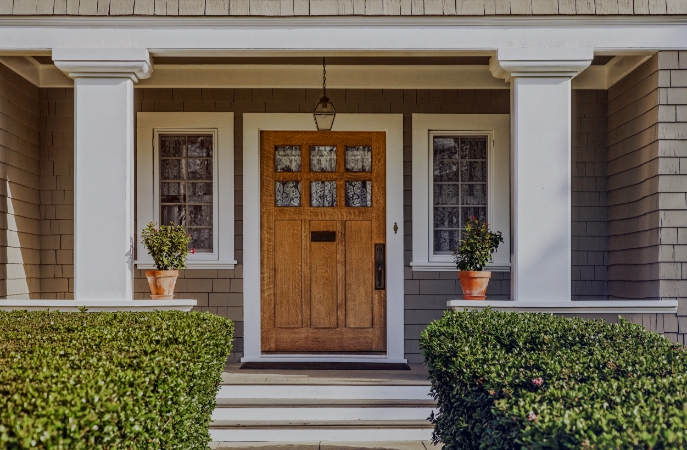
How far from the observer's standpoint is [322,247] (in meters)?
7.06

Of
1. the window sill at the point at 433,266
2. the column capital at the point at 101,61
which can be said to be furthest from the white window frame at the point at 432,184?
the column capital at the point at 101,61

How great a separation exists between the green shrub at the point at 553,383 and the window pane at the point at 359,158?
250cm

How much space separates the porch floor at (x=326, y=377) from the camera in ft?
19.4

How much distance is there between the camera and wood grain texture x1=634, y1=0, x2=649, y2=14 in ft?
18.5

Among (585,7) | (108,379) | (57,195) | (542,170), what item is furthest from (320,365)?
(108,379)

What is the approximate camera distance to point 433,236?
7043mm

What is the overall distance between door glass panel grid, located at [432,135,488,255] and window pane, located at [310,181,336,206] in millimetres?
998

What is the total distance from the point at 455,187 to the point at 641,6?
2.33 meters

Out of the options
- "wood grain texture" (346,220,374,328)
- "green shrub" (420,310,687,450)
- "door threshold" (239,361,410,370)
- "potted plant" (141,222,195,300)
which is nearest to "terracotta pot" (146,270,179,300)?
"potted plant" (141,222,195,300)

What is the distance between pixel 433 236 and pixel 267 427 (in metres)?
2.58

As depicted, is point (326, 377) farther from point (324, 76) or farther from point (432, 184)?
point (324, 76)

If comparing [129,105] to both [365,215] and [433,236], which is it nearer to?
[365,215]

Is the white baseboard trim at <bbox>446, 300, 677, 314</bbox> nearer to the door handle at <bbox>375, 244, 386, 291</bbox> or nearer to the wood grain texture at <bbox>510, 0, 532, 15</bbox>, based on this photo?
the door handle at <bbox>375, 244, 386, 291</bbox>

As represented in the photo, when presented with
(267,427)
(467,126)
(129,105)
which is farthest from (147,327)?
(467,126)
